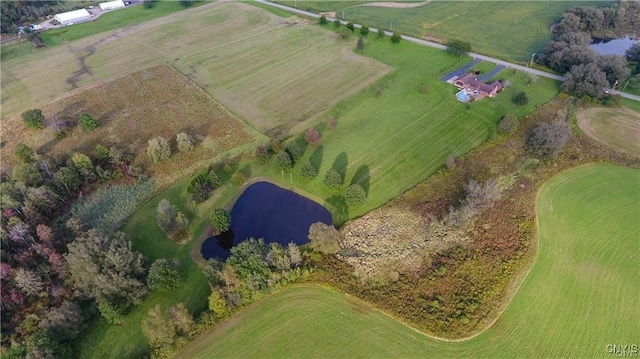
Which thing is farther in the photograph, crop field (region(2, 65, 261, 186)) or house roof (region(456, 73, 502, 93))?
house roof (region(456, 73, 502, 93))

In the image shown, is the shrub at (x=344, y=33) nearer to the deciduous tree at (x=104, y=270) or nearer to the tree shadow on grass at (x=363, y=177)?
the tree shadow on grass at (x=363, y=177)

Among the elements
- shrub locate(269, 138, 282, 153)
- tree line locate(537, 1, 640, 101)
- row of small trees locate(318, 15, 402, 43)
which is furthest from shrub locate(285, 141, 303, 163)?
tree line locate(537, 1, 640, 101)

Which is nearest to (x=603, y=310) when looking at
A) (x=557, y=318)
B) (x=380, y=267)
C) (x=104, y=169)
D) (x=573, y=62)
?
(x=557, y=318)

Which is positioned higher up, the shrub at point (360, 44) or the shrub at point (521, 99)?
the shrub at point (360, 44)

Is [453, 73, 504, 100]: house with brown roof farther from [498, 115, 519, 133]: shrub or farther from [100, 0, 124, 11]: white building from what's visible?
[100, 0, 124, 11]: white building

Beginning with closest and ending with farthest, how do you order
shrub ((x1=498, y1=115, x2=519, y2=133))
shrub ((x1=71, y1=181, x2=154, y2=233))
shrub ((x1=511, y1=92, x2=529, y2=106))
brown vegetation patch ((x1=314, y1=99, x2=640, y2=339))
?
brown vegetation patch ((x1=314, y1=99, x2=640, y2=339)), shrub ((x1=71, y1=181, x2=154, y2=233)), shrub ((x1=498, y1=115, x2=519, y2=133)), shrub ((x1=511, y1=92, x2=529, y2=106))

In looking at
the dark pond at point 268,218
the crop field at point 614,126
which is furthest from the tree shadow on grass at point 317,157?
the crop field at point 614,126
